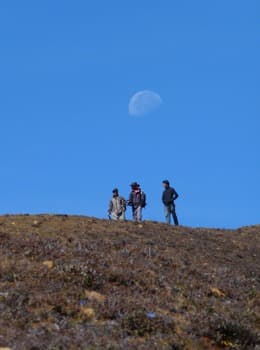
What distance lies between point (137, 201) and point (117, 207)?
108 centimetres

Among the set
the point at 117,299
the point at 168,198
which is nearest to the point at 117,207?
the point at 168,198

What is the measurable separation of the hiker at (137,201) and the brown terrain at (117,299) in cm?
1380

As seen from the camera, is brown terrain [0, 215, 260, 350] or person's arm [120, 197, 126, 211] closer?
brown terrain [0, 215, 260, 350]

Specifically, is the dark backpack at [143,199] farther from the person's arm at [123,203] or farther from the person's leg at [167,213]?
the person's leg at [167,213]

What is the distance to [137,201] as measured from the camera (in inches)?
1363

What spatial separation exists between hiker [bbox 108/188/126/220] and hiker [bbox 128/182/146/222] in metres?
Answer: 0.48

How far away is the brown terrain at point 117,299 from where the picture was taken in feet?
36.7

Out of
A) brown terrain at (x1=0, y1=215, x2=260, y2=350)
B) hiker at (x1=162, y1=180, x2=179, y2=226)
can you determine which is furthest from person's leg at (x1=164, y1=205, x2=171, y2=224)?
A: brown terrain at (x1=0, y1=215, x2=260, y2=350)

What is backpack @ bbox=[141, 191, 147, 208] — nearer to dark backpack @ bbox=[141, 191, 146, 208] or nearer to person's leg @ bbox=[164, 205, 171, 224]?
dark backpack @ bbox=[141, 191, 146, 208]

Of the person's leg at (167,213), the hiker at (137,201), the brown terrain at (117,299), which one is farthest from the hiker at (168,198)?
the brown terrain at (117,299)

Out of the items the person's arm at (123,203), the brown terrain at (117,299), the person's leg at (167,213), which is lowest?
the brown terrain at (117,299)

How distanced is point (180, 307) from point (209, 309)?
0.63 m

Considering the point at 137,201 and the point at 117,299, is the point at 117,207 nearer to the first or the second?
the point at 137,201

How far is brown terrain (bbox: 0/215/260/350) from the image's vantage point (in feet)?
36.7
